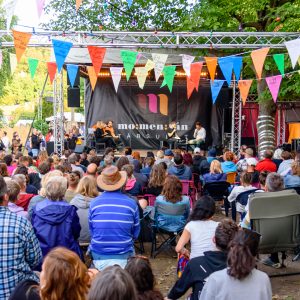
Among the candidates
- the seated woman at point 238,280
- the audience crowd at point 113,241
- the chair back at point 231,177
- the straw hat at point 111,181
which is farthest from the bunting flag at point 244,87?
the seated woman at point 238,280

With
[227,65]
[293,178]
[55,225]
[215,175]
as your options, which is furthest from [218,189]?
[55,225]

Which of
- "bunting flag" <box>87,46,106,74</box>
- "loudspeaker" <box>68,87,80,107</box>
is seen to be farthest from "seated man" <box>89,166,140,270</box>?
"loudspeaker" <box>68,87,80,107</box>

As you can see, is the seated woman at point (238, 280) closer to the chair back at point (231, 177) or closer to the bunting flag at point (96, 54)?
the chair back at point (231, 177)

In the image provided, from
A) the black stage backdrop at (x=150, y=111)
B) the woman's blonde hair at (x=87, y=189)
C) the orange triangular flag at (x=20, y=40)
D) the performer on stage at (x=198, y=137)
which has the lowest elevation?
the woman's blonde hair at (x=87, y=189)

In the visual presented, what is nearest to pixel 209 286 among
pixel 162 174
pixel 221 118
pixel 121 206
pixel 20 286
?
pixel 20 286

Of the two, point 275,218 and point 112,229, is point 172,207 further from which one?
point 112,229

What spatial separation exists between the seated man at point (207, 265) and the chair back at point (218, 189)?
15.4 feet

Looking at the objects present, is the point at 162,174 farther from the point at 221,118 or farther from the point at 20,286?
the point at 221,118

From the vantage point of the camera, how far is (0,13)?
25.7 meters

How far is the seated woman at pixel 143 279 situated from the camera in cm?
224

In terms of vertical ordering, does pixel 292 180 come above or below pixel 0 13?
below

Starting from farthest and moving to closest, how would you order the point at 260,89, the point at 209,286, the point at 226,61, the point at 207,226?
the point at 260,89 < the point at 226,61 < the point at 207,226 < the point at 209,286

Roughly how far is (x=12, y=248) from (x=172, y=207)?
287cm

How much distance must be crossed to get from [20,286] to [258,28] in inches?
484
